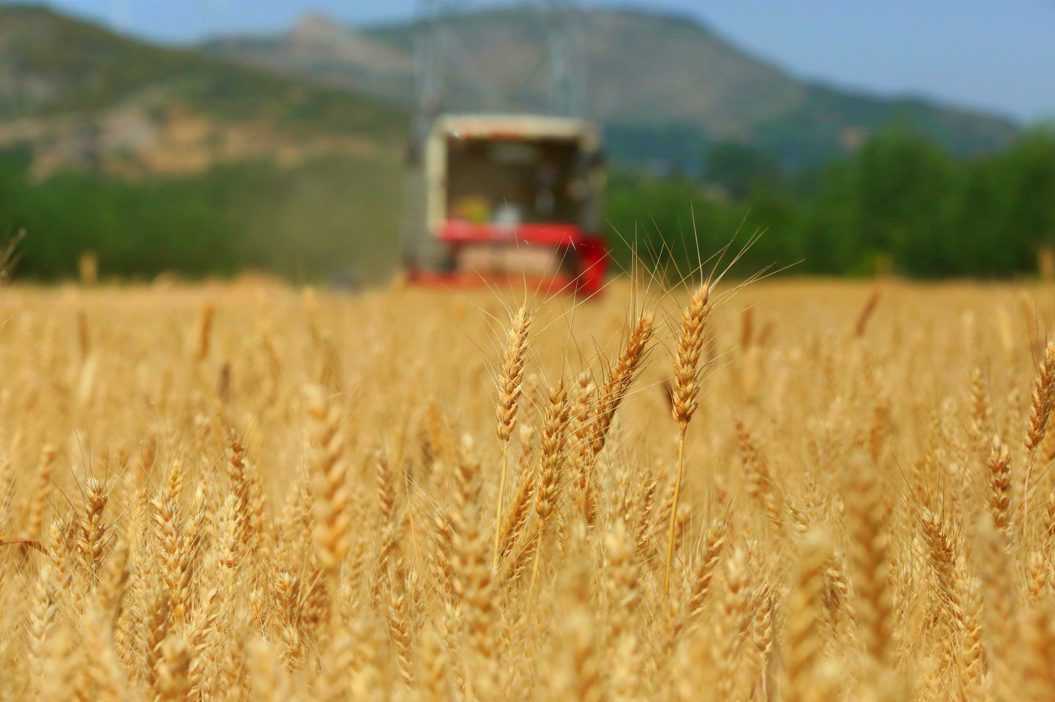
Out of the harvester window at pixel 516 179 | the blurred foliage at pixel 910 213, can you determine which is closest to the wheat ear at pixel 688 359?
the harvester window at pixel 516 179

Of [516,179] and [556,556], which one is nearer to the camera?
[556,556]

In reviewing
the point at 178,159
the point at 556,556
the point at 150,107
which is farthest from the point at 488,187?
the point at 150,107

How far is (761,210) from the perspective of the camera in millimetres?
76688

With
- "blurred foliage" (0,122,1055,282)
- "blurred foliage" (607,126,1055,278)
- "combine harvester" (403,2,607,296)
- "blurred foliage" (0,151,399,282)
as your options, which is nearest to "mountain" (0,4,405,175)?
"blurred foliage" (0,151,399,282)

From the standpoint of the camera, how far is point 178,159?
99.3 metres

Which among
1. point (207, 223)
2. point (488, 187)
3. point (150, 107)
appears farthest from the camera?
point (150, 107)

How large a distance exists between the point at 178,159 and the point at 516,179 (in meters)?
93.8

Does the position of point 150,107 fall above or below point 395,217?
above

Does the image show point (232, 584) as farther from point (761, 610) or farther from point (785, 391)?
point (785, 391)

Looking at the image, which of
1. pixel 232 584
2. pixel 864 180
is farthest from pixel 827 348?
pixel 864 180

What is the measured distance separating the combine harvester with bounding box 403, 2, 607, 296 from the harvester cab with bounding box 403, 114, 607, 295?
0.05ft

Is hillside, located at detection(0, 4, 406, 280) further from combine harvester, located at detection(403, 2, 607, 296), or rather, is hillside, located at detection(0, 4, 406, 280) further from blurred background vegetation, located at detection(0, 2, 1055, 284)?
combine harvester, located at detection(403, 2, 607, 296)

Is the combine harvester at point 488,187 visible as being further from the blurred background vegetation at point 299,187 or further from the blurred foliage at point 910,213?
the blurred foliage at point 910,213

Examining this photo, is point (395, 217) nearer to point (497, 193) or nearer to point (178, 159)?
point (497, 193)
